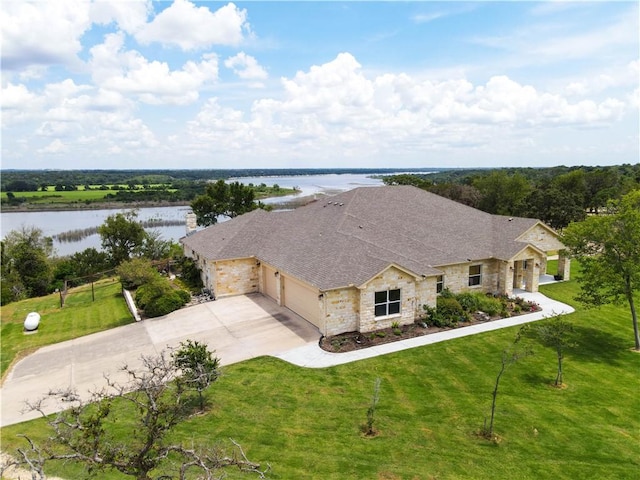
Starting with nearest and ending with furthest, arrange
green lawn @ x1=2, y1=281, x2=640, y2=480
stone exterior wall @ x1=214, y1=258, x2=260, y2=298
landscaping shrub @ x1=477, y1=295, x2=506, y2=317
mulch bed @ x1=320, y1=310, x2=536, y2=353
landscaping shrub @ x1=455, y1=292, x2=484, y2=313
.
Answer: green lawn @ x1=2, y1=281, x2=640, y2=480, mulch bed @ x1=320, y1=310, x2=536, y2=353, landscaping shrub @ x1=477, y1=295, x2=506, y2=317, landscaping shrub @ x1=455, y1=292, x2=484, y2=313, stone exterior wall @ x1=214, y1=258, x2=260, y2=298

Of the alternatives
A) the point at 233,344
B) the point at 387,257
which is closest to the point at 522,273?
the point at 387,257

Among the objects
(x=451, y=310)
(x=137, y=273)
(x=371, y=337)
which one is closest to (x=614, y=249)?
(x=451, y=310)

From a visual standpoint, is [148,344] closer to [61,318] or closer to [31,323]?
[31,323]

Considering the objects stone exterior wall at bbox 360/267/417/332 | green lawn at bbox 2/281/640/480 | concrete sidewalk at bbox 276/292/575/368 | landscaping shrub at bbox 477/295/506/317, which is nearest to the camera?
green lawn at bbox 2/281/640/480

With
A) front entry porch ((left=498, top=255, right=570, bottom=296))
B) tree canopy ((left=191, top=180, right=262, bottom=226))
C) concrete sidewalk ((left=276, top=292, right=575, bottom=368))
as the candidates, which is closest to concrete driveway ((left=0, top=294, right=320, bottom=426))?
concrete sidewalk ((left=276, top=292, right=575, bottom=368))

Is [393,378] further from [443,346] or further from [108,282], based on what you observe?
[108,282]

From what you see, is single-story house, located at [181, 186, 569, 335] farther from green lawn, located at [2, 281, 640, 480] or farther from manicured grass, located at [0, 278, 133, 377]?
manicured grass, located at [0, 278, 133, 377]
